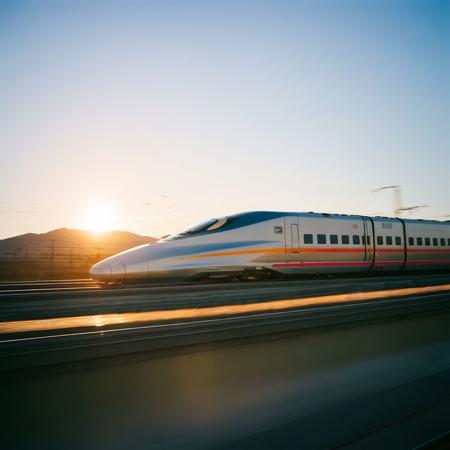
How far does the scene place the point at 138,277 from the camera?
938 cm

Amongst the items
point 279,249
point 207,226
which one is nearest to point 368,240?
point 279,249

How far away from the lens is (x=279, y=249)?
453 inches

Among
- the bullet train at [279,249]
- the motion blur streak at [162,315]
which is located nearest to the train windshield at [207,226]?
the bullet train at [279,249]

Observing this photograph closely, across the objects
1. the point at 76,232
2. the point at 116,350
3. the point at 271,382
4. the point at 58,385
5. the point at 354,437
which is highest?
the point at 76,232

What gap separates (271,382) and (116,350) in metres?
1.16

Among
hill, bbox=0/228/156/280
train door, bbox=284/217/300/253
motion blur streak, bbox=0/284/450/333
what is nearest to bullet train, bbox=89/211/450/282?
train door, bbox=284/217/300/253

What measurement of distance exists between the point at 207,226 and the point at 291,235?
110 inches

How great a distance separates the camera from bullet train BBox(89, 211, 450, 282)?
31.5 feet

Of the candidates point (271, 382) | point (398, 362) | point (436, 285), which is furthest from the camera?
point (436, 285)

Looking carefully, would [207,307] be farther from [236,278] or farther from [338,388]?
[236,278]

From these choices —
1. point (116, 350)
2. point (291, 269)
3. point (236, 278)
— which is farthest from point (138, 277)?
point (116, 350)

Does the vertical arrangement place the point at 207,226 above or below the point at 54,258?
above

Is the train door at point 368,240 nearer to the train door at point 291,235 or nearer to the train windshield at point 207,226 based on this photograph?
the train door at point 291,235

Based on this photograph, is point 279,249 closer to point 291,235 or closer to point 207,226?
point 291,235
